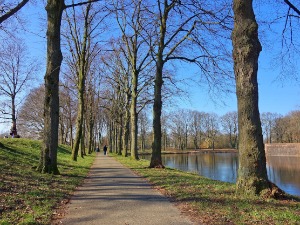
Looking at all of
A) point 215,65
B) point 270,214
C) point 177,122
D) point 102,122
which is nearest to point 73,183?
point 270,214

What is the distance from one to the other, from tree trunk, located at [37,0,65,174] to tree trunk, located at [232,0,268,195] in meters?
7.13

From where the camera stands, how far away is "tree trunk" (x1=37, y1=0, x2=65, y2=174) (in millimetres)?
11758

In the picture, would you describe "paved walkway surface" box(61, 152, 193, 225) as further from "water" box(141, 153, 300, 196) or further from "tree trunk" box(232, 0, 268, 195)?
"water" box(141, 153, 300, 196)

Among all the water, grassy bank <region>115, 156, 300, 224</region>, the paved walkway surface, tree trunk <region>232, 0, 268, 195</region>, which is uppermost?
tree trunk <region>232, 0, 268, 195</region>

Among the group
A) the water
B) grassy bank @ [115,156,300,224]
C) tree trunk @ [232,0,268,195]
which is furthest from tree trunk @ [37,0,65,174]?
the water

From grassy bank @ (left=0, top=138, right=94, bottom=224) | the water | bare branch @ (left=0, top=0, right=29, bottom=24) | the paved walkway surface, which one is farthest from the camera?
the water

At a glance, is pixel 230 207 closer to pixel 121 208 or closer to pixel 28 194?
pixel 121 208

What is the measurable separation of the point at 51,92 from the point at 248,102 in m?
7.56

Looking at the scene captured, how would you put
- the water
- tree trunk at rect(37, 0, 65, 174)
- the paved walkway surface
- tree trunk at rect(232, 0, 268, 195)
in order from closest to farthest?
the paved walkway surface, tree trunk at rect(232, 0, 268, 195), tree trunk at rect(37, 0, 65, 174), the water

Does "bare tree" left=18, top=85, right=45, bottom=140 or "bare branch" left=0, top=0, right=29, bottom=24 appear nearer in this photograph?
"bare branch" left=0, top=0, right=29, bottom=24

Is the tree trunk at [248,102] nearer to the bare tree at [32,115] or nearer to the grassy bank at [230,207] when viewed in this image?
the grassy bank at [230,207]

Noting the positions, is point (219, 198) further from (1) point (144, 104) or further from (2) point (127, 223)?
(1) point (144, 104)

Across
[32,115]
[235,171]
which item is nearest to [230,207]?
[235,171]

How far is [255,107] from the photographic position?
25.4 feet
